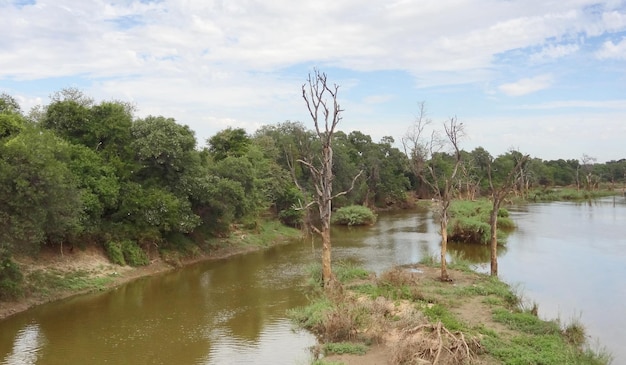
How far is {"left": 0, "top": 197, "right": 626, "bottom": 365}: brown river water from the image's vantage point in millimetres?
15695

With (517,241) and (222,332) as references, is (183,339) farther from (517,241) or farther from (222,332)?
(517,241)

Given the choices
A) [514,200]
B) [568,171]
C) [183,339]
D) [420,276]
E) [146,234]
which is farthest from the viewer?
[568,171]

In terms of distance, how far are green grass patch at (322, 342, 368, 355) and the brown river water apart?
642 millimetres

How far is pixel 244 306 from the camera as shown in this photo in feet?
68.9

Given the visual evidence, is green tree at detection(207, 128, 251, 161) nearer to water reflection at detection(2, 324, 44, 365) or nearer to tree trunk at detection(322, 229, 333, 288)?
tree trunk at detection(322, 229, 333, 288)

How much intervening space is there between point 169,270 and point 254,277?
5289mm

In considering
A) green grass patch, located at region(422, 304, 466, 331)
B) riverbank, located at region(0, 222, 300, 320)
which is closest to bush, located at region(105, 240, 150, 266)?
riverbank, located at region(0, 222, 300, 320)

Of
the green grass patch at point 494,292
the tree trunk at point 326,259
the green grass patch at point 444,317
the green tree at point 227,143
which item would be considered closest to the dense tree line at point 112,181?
the green tree at point 227,143

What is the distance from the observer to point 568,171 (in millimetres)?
99938

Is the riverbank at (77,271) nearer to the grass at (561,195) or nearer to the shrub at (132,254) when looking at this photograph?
the shrub at (132,254)

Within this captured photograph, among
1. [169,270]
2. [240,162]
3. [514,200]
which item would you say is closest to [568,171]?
[514,200]

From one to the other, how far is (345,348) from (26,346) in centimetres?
1012

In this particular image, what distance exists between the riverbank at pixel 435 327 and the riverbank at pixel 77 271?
10716 millimetres

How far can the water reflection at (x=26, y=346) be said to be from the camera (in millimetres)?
15023
